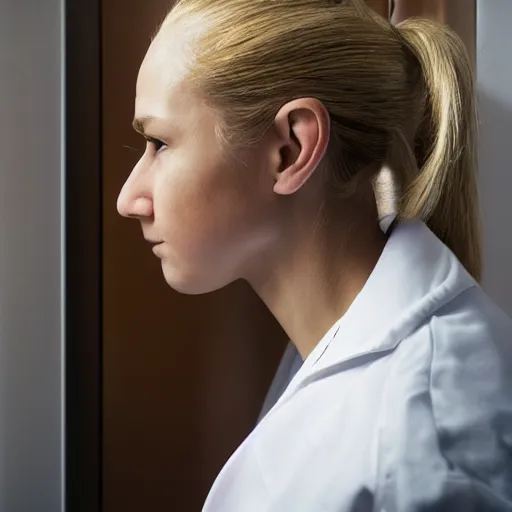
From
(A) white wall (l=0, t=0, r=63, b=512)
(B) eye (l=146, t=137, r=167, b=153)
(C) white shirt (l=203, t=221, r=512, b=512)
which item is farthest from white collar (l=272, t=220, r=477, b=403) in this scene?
(A) white wall (l=0, t=0, r=63, b=512)

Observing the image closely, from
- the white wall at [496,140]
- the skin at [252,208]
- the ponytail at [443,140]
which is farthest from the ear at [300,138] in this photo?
the white wall at [496,140]

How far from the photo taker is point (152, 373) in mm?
855

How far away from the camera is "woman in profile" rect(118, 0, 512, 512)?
0.53 m

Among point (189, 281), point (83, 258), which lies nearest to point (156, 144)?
point (189, 281)

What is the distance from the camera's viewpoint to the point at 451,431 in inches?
20.7

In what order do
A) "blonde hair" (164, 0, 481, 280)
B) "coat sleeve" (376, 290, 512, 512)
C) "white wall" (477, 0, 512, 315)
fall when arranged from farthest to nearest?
"white wall" (477, 0, 512, 315)
"blonde hair" (164, 0, 481, 280)
"coat sleeve" (376, 290, 512, 512)

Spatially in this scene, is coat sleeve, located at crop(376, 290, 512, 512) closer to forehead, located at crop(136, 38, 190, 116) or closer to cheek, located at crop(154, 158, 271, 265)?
cheek, located at crop(154, 158, 271, 265)

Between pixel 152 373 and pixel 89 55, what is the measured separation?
1.29ft

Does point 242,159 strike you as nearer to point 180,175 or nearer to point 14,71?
point 180,175

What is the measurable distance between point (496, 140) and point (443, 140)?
17cm

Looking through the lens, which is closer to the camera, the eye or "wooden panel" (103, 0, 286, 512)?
the eye

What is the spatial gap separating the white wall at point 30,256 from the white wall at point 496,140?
500 millimetres

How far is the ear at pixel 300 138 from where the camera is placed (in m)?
0.61

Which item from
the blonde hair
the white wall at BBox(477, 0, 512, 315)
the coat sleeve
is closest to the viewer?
the coat sleeve
